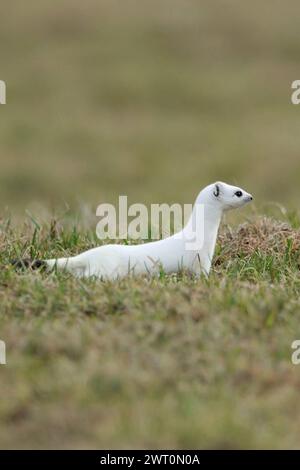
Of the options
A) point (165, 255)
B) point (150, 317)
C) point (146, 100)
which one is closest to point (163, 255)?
point (165, 255)

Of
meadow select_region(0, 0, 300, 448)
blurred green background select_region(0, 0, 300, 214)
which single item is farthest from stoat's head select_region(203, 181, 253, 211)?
blurred green background select_region(0, 0, 300, 214)

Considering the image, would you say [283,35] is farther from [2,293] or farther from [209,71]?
[2,293]

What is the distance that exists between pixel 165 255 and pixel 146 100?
1717cm

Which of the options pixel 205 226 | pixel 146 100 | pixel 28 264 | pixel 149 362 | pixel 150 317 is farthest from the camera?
pixel 146 100

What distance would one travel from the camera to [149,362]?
518 cm

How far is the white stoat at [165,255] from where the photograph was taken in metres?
6.52

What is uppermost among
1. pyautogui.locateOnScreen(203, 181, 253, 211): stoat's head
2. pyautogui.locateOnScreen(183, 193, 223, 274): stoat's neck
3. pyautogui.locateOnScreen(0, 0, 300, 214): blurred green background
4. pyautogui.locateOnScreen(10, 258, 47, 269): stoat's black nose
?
pyautogui.locateOnScreen(0, 0, 300, 214): blurred green background

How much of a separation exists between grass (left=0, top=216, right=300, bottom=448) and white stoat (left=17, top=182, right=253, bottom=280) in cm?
11

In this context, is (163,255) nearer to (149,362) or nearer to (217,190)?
(217,190)

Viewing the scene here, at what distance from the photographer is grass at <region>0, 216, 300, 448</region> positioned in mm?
4719

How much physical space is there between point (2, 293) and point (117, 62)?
20.1 metres

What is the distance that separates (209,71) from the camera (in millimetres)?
25469

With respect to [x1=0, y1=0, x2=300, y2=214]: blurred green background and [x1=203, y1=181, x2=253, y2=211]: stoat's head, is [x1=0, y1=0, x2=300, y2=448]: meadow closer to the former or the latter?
[x1=0, y1=0, x2=300, y2=214]: blurred green background

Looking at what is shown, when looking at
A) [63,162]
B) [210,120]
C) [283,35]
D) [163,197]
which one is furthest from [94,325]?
[283,35]
